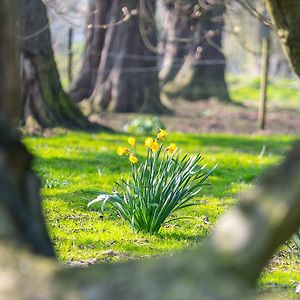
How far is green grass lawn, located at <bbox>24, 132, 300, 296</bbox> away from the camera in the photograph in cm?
580

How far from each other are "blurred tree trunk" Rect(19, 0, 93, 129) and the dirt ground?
73.8 inches

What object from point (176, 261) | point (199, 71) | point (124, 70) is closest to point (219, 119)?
point (124, 70)

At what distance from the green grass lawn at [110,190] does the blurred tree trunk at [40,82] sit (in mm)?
671

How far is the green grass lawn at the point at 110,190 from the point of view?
→ 580cm

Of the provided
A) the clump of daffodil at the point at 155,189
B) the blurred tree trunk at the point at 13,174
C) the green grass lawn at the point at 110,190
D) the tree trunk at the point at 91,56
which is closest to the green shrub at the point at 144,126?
the green grass lawn at the point at 110,190

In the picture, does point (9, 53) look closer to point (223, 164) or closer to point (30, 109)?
point (223, 164)

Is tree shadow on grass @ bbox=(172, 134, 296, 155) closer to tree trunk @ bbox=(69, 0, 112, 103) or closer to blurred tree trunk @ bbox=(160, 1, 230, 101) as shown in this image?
tree trunk @ bbox=(69, 0, 112, 103)

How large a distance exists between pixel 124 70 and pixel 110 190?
10264 mm

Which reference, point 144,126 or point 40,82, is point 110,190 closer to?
point 40,82

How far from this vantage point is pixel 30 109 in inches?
506

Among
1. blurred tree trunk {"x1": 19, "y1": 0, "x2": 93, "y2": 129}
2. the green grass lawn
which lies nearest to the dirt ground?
blurred tree trunk {"x1": 19, "y1": 0, "x2": 93, "y2": 129}

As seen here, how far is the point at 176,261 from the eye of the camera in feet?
8.13

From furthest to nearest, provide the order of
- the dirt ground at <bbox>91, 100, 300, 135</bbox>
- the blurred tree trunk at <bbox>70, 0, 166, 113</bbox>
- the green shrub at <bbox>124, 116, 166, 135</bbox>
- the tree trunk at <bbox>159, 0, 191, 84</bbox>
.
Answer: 1. the tree trunk at <bbox>159, 0, 191, 84</bbox>
2. the blurred tree trunk at <bbox>70, 0, 166, 113</bbox>
3. the dirt ground at <bbox>91, 100, 300, 135</bbox>
4. the green shrub at <bbox>124, 116, 166, 135</bbox>

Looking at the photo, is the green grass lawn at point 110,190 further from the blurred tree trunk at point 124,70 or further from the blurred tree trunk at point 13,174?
the blurred tree trunk at point 124,70
